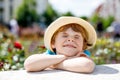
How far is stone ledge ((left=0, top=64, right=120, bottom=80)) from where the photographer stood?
2686 mm

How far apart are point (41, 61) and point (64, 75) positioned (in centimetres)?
27

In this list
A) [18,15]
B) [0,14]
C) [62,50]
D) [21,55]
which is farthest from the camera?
[0,14]

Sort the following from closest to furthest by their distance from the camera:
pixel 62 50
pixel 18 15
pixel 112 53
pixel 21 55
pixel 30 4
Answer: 1. pixel 62 50
2. pixel 21 55
3. pixel 112 53
4. pixel 18 15
5. pixel 30 4

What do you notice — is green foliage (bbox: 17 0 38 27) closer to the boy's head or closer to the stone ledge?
the boy's head

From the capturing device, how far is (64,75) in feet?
9.00

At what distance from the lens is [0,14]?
75.4m

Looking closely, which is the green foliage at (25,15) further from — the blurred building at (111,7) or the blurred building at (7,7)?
the blurred building at (111,7)

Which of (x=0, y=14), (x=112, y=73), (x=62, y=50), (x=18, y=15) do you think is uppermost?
(x=0, y=14)

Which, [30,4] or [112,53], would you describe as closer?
[112,53]

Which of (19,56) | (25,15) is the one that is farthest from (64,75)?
(25,15)

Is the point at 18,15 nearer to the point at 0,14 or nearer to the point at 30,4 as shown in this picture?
the point at 30,4

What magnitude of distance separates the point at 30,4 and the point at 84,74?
1989 inches

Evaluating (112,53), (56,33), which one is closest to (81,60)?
(56,33)

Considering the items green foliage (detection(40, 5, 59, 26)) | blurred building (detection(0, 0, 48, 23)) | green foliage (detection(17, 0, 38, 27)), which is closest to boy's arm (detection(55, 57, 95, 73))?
green foliage (detection(17, 0, 38, 27))
